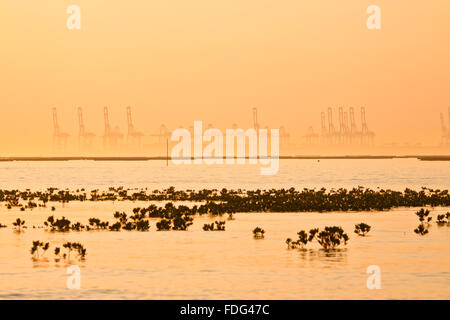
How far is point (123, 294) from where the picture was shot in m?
26.0

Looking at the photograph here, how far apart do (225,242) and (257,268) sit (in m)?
8.45

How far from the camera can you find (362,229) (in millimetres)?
41125

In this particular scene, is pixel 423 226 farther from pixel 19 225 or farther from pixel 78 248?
pixel 19 225

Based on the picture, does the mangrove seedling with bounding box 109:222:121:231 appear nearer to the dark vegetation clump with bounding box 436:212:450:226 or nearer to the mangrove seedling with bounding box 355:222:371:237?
the mangrove seedling with bounding box 355:222:371:237

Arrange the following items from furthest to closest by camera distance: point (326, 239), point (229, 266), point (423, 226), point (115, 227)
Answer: point (115, 227)
point (423, 226)
point (326, 239)
point (229, 266)

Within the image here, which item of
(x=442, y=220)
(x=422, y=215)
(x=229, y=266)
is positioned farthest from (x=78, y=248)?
(x=442, y=220)

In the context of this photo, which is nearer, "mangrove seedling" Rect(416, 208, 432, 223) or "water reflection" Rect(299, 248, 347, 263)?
"water reflection" Rect(299, 248, 347, 263)

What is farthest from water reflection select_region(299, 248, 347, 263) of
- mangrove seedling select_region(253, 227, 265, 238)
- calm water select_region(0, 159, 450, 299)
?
mangrove seedling select_region(253, 227, 265, 238)

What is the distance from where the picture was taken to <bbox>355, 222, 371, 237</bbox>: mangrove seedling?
41.1 m

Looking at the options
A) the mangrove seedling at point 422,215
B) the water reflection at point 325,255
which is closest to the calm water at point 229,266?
the water reflection at point 325,255

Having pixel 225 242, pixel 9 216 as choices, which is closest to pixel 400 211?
pixel 225 242

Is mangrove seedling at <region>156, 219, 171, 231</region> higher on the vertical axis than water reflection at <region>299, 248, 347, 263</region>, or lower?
higher
